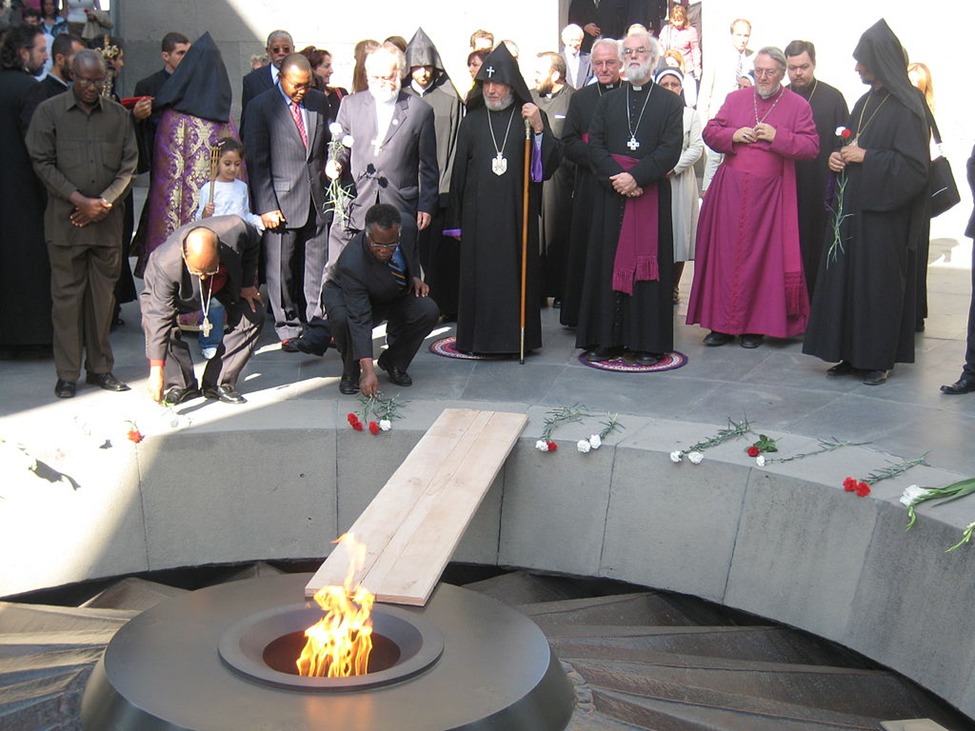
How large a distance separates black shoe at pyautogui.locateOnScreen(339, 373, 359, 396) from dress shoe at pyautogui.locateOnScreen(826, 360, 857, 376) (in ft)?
9.07

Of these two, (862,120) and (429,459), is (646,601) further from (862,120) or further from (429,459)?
(862,120)

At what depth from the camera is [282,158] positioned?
292 inches

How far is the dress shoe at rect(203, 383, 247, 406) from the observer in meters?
6.28

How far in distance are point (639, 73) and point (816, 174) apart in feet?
5.45

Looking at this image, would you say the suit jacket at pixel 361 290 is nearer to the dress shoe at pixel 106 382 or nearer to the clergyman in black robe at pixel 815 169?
the dress shoe at pixel 106 382

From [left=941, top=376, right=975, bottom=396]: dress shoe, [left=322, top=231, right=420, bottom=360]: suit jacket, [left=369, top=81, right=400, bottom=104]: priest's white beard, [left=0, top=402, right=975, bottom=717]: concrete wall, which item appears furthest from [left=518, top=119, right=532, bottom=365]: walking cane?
[left=941, top=376, right=975, bottom=396]: dress shoe

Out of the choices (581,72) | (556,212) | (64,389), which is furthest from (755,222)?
(64,389)

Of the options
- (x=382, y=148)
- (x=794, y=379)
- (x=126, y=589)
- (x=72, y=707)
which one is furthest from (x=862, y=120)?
(x=72, y=707)

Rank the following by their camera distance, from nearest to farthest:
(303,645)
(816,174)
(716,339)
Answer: (303,645) < (716,339) < (816,174)

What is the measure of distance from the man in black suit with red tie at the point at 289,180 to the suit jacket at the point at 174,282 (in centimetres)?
98

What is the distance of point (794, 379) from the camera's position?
689cm

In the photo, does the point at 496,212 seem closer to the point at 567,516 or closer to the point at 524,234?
the point at 524,234

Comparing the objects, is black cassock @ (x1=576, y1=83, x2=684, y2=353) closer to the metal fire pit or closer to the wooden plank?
the wooden plank

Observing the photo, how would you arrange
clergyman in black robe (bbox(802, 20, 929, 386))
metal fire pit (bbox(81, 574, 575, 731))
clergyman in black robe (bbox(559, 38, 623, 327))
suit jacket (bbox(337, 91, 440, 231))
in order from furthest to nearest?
clergyman in black robe (bbox(559, 38, 623, 327)) < suit jacket (bbox(337, 91, 440, 231)) < clergyman in black robe (bbox(802, 20, 929, 386)) < metal fire pit (bbox(81, 574, 575, 731))
